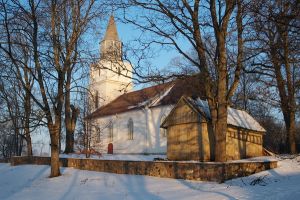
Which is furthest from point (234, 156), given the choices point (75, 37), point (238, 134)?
point (75, 37)

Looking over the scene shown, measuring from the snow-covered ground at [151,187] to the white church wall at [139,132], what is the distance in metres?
16.9

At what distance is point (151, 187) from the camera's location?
48.5ft

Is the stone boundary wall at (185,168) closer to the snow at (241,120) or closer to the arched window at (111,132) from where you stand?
the snow at (241,120)

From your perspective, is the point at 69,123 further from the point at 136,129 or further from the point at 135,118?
the point at 135,118

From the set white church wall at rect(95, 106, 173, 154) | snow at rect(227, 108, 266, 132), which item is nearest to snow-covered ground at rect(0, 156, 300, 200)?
snow at rect(227, 108, 266, 132)

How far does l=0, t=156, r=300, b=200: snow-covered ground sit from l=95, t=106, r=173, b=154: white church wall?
16931 millimetres

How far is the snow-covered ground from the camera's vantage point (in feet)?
38.3

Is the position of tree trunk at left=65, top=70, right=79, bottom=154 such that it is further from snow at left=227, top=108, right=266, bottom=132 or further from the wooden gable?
snow at left=227, top=108, right=266, bottom=132

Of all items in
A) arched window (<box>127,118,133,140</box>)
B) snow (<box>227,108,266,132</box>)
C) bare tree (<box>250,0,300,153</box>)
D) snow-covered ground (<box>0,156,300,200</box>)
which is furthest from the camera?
arched window (<box>127,118,133,140</box>)

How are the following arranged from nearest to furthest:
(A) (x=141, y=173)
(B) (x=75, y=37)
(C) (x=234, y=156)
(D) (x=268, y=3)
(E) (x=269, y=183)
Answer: (D) (x=268, y=3), (E) (x=269, y=183), (A) (x=141, y=173), (B) (x=75, y=37), (C) (x=234, y=156)

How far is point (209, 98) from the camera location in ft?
57.8

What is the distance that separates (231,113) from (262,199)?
620 inches

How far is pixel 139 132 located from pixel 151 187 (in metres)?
26.2

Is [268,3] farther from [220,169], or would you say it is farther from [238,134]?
[238,134]
